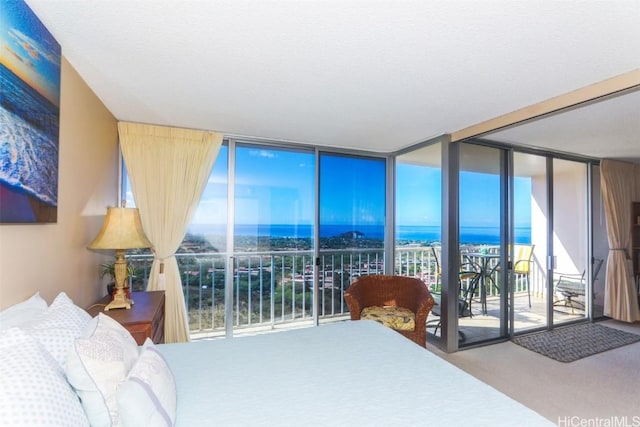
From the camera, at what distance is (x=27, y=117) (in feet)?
4.46

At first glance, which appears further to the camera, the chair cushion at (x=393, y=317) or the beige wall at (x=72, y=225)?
the chair cushion at (x=393, y=317)

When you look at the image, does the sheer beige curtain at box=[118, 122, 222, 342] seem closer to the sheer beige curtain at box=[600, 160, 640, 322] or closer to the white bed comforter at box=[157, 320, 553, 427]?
the white bed comforter at box=[157, 320, 553, 427]

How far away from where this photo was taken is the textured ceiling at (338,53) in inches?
55.1

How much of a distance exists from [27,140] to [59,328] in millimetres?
877

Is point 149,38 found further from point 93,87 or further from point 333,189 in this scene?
point 333,189

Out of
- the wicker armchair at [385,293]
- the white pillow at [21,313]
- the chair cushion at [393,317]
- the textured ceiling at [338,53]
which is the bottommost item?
the chair cushion at [393,317]

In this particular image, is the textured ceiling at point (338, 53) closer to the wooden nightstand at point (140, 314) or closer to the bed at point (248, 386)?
the bed at point (248, 386)

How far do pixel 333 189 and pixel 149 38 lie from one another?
107 inches

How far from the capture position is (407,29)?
152 centimetres

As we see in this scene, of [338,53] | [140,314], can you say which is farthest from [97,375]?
[338,53]

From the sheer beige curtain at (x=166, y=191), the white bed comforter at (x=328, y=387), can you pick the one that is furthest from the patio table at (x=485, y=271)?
the sheer beige curtain at (x=166, y=191)

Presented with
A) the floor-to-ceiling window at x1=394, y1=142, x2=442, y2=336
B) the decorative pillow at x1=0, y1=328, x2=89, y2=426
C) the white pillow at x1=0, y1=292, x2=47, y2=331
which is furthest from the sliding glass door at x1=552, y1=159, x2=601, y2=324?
the white pillow at x1=0, y1=292, x2=47, y2=331

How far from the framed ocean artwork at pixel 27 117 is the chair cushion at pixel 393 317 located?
2.68m

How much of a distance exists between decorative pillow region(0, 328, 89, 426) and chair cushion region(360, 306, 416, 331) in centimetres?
249
